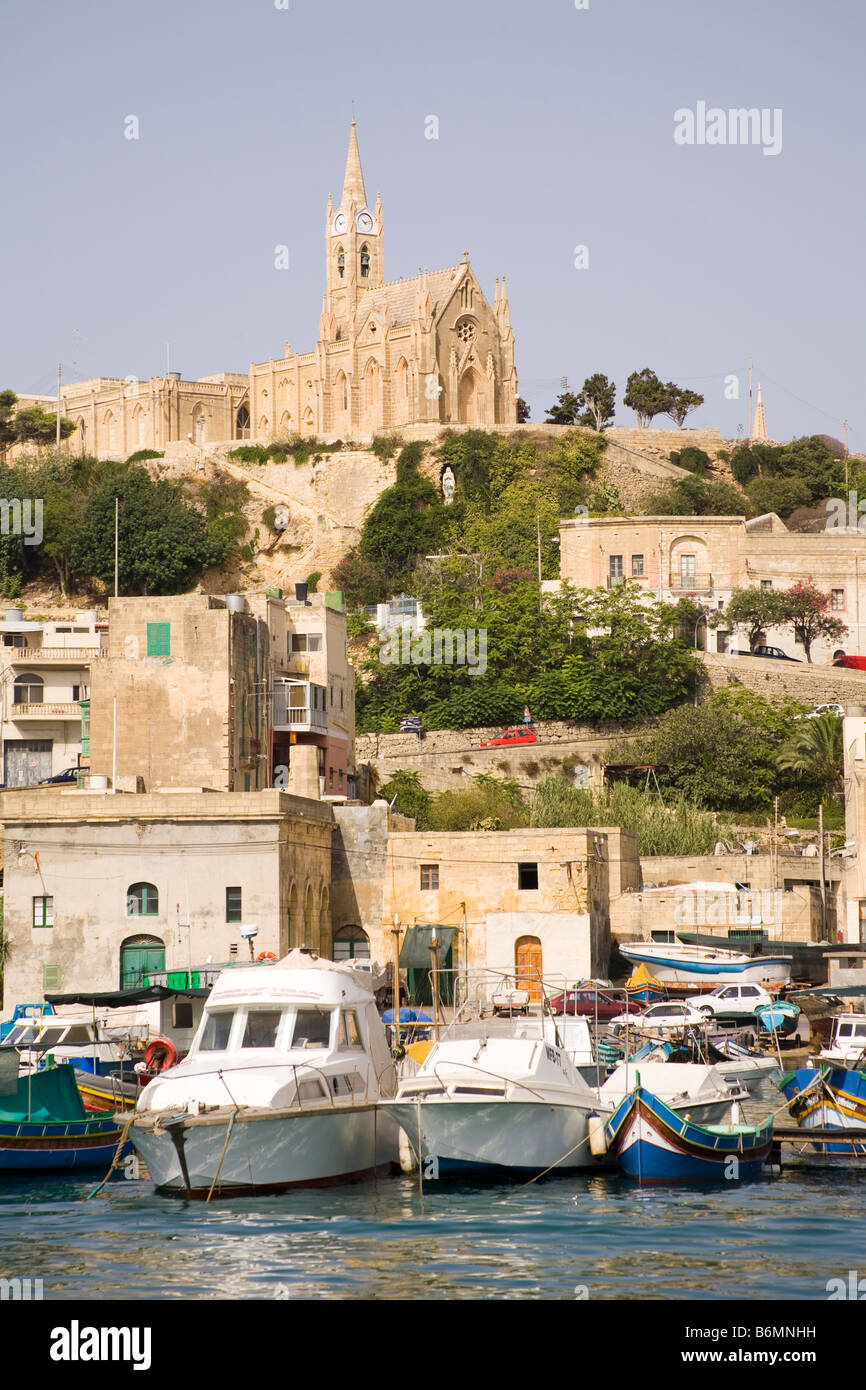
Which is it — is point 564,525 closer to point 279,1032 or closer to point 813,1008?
point 813,1008

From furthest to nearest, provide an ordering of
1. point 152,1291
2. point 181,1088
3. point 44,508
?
point 44,508
point 181,1088
point 152,1291

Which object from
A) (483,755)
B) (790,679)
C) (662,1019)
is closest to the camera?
(662,1019)

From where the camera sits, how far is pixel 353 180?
403 ft

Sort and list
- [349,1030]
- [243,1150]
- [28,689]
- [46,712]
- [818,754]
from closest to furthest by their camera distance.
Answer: [243,1150], [349,1030], [818,754], [46,712], [28,689]

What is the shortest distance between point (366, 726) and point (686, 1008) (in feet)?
112

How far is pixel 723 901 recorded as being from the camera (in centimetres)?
4900

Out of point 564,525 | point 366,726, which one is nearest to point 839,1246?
point 366,726

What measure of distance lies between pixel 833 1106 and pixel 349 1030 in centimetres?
756

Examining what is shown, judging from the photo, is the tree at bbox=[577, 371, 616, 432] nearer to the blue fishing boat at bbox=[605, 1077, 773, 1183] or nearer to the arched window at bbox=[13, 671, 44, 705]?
the arched window at bbox=[13, 671, 44, 705]

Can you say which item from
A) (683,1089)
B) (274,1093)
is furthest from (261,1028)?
(683,1089)

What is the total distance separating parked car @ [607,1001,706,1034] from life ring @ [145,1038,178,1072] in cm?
886

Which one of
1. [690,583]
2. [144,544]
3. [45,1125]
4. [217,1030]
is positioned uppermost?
[144,544]

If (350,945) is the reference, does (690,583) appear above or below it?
above

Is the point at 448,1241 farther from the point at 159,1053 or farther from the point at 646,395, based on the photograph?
the point at 646,395
